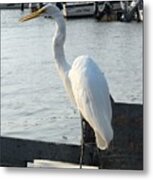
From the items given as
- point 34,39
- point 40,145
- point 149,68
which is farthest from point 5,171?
point 149,68

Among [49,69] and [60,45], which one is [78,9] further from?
[49,69]

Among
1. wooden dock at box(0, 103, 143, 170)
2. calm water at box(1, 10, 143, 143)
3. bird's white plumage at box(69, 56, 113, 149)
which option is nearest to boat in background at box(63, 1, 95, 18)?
calm water at box(1, 10, 143, 143)

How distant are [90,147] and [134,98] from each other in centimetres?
29

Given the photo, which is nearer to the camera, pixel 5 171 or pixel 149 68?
pixel 149 68

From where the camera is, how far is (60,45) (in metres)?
2.43

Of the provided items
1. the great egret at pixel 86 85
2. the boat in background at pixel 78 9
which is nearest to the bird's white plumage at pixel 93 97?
the great egret at pixel 86 85

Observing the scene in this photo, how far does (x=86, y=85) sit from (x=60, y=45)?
24cm

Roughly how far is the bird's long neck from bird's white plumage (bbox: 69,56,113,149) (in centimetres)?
5

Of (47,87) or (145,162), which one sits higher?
(47,87)

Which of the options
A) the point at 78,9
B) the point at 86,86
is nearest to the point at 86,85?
the point at 86,86

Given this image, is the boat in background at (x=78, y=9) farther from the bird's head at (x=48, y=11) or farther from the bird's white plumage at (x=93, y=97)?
the bird's white plumage at (x=93, y=97)

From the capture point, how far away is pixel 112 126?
238 cm

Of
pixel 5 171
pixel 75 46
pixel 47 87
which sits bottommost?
pixel 5 171

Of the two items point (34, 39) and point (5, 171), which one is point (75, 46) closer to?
point (34, 39)
